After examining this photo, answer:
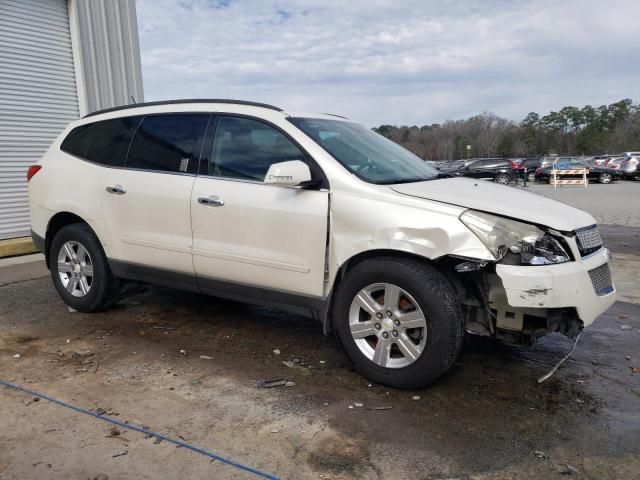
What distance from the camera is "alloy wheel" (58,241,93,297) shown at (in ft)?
15.9

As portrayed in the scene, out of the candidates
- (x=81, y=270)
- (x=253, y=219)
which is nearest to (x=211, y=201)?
(x=253, y=219)

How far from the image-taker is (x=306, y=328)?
Result: 4.65 meters

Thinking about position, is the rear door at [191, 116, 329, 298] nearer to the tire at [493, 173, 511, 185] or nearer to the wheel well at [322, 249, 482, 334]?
the wheel well at [322, 249, 482, 334]

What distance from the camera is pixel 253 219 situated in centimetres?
374

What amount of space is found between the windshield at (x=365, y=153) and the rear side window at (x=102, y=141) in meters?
1.67

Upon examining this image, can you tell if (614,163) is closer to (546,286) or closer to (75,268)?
(546,286)

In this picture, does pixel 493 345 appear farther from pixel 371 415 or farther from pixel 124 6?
pixel 124 6

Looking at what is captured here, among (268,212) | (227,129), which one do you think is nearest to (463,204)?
(268,212)

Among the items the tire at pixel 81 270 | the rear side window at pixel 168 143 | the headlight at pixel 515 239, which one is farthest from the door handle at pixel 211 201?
the headlight at pixel 515 239

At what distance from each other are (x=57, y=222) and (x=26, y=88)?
16.1 feet

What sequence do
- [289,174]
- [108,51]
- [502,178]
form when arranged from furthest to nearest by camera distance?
[502,178] → [108,51] → [289,174]

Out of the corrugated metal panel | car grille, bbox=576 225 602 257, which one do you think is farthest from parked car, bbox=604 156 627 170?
car grille, bbox=576 225 602 257

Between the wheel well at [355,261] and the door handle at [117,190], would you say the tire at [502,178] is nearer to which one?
the door handle at [117,190]

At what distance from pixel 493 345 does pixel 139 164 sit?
10.6 ft
